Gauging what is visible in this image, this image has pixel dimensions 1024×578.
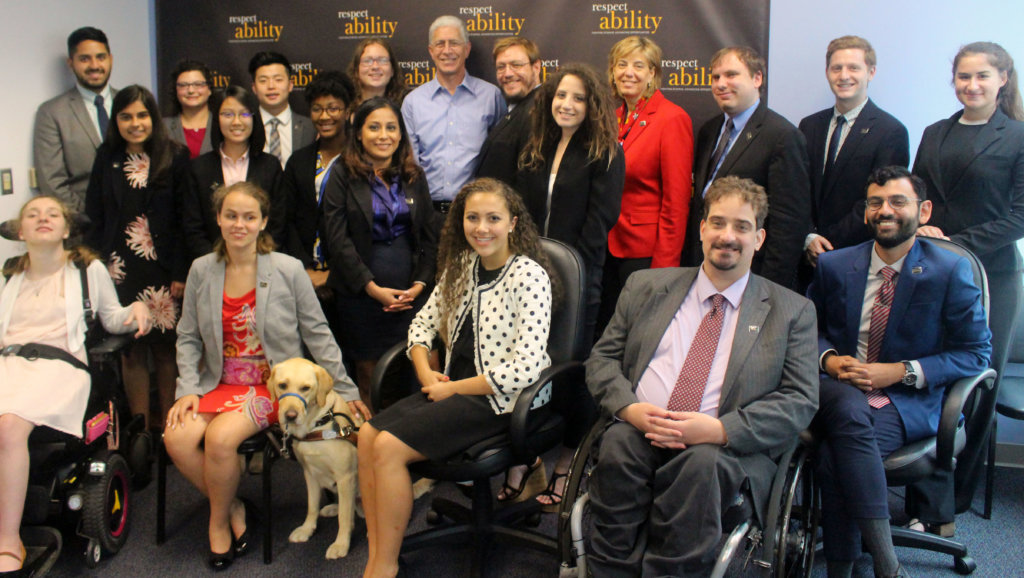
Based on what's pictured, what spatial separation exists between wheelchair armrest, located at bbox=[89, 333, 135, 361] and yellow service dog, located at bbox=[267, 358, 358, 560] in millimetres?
570

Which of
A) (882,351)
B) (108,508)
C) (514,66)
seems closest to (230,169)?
(514,66)

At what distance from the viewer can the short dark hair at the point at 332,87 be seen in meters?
3.47

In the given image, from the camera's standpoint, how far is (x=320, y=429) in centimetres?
271

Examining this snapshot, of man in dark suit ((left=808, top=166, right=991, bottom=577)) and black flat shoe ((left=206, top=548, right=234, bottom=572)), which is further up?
man in dark suit ((left=808, top=166, right=991, bottom=577))

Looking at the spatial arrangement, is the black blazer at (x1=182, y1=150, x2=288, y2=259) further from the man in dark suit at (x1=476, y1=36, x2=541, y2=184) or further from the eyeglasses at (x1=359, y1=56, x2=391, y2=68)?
the man in dark suit at (x1=476, y1=36, x2=541, y2=184)

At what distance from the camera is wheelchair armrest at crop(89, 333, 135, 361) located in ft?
9.08

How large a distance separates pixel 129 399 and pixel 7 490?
3.31ft

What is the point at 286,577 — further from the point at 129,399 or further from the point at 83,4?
the point at 83,4

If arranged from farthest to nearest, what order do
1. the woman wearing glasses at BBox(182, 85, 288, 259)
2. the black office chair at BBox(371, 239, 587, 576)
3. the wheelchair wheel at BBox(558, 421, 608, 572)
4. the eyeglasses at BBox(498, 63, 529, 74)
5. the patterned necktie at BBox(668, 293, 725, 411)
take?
the eyeglasses at BBox(498, 63, 529, 74) → the woman wearing glasses at BBox(182, 85, 288, 259) → the black office chair at BBox(371, 239, 587, 576) → the patterned necktie at BBox(668, 293, 725, 411) → the wheelchair wheel at BBox(558, 421, 608, 572)

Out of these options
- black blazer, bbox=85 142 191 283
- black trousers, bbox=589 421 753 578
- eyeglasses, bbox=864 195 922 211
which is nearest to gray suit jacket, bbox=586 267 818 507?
black trousers, bbox=589 421 753 578

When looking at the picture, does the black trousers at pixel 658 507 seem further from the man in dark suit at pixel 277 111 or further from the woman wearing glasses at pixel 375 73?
the man in dark suit at pixel 277 111

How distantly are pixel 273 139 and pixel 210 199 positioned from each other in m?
0.58

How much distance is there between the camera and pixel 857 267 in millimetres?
2586

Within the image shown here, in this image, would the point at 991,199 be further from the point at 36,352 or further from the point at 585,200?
the point at 36,352
